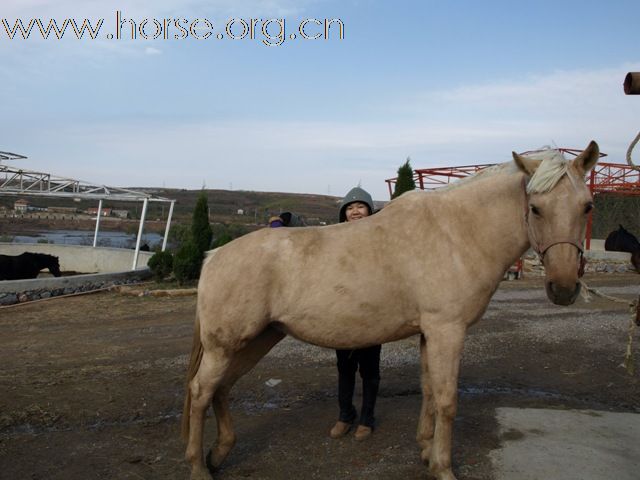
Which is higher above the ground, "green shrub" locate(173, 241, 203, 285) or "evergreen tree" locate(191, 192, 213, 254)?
"evergreen tree" locate(191, 192, 213, 254)

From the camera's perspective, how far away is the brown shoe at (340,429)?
443 centimetres

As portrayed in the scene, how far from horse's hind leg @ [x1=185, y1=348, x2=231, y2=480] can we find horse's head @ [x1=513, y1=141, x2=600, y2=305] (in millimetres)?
2173

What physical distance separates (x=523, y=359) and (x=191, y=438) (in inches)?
195

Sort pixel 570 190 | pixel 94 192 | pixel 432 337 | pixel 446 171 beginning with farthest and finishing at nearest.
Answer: pixel 446 171 → pixel 94 192 → pixel 432 337 → pixel 570 190

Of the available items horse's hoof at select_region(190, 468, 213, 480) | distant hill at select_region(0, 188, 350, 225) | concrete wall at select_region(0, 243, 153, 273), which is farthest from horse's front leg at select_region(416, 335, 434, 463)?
distant hill at select_region(0, 188, 350, 225)

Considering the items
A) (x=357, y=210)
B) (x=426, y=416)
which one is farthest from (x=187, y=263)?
(x=426, y=416)

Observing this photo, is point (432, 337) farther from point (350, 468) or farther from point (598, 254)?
point (598, 254)

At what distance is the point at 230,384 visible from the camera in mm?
4039

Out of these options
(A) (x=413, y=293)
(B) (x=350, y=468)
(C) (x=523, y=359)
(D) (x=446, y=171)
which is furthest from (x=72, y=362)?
(D) (x=446, y=171)

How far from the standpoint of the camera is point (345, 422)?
14.9ft

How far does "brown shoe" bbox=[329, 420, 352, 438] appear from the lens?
174 inches

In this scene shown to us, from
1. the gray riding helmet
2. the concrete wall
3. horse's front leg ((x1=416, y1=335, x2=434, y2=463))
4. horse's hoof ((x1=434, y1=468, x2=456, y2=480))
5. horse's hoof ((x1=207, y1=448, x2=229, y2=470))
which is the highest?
the gray riding helmet

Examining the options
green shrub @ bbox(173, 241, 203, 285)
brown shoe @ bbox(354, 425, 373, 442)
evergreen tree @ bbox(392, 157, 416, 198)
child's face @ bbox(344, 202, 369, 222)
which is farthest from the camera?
evergreen tree @ bbox(392, 157, 416, 198)

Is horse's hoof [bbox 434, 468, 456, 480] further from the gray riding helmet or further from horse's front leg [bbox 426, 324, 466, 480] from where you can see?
the gray riding helmet
